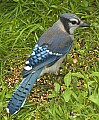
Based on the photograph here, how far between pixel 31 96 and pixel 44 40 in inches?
18.5

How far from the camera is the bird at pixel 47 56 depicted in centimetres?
381

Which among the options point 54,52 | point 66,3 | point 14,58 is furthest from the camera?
point 66,3

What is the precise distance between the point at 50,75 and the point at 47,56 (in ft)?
1.12

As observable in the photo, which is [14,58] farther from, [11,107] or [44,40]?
[11,107]

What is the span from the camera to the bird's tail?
377 centimetres

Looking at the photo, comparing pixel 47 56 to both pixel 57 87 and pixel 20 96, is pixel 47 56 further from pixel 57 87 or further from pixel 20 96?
pixel 20 96

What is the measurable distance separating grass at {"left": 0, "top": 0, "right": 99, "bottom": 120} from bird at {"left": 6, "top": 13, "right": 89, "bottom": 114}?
0.49 feet

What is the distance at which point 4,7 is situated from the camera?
16.8 feet

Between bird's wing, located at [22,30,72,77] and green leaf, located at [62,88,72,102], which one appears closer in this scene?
green leaf, located at [62,88,72,102]

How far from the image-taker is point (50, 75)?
4352 mm

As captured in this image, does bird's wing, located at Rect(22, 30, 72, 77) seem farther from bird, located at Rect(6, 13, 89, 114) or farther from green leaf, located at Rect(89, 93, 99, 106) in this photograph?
green leaf, located at Rect(89, 93, 99, 106)

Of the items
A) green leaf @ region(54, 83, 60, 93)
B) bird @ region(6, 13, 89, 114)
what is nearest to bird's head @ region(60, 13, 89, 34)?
bird @ region(6, 13, 89, 114)

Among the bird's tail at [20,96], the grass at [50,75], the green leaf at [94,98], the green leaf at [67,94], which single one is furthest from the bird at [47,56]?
the green leaf at [94,98]

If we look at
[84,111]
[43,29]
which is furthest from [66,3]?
[84,111]
